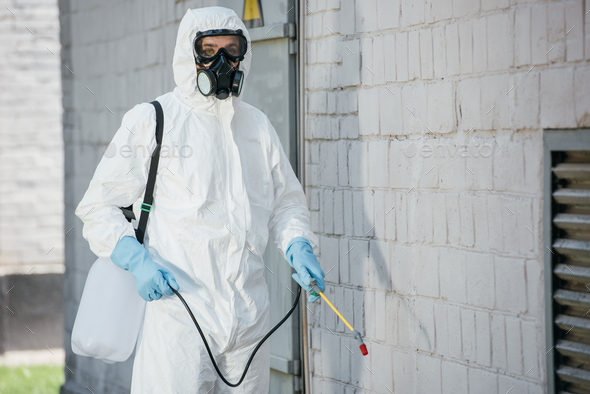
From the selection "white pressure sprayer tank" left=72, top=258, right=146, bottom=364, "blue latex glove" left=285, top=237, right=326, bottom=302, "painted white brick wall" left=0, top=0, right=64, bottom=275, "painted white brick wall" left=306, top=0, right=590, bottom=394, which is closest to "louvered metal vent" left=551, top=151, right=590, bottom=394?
"painted white brick wall" left=306, top=0, right=590, bottom=394

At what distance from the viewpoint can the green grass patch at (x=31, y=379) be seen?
5441mm

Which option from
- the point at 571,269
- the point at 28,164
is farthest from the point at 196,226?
the point at 28,164

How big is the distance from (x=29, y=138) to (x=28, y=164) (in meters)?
0.28

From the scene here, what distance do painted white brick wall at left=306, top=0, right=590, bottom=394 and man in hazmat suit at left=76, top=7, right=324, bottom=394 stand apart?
0.52 meters

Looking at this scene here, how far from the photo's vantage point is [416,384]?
2.58 meters

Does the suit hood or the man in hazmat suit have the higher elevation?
the suit hood

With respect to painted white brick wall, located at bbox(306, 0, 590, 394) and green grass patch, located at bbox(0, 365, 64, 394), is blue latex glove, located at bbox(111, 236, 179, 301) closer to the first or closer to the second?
painted white brick wall, located at bbox(306, 0, 590, 394)

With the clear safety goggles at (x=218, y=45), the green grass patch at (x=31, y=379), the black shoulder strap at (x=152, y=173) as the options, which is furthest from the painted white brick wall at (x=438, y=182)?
the green grass patch at (x=31, y=379)

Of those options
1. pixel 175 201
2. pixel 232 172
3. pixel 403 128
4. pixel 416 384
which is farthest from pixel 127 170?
pixel 416 384

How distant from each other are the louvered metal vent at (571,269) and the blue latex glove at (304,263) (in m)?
0.83

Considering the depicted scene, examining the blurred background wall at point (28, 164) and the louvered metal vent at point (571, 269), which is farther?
the blurred background wall at point (28, 164)

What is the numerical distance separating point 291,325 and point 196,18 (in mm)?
→ 1642

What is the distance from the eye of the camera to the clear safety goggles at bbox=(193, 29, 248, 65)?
2.26 meters

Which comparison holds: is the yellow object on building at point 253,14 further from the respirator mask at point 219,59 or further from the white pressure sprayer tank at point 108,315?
the white pressure sprayer tank at point 108,315
